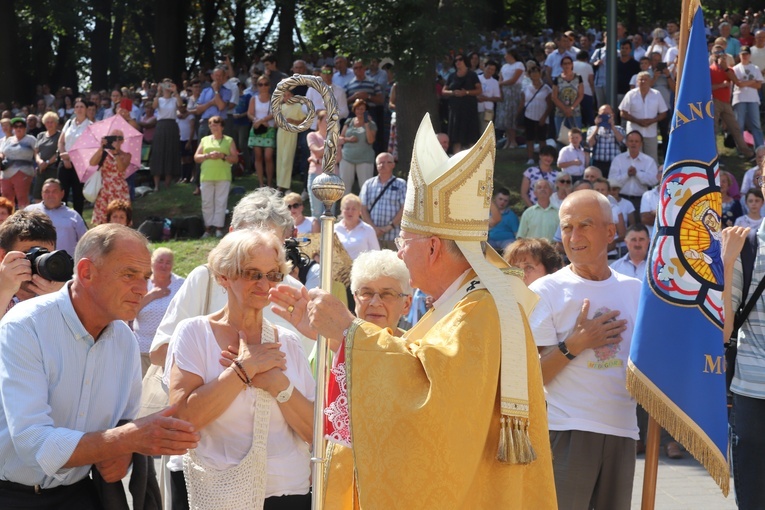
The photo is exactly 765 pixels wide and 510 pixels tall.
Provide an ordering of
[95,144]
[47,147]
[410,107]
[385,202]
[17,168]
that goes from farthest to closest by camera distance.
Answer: [47,147] → [17,168] → [410,107] → [95,144] → [385,202]

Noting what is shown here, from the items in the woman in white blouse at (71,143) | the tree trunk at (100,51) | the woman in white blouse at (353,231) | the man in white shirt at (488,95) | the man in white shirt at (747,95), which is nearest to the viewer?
the woman in white blouse at (353,231)

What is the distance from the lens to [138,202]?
1927 centimetres

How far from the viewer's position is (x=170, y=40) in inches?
1217

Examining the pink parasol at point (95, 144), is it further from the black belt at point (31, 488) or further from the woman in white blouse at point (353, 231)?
the black belt at point (31, 488)

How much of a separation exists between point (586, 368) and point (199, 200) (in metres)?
14.2

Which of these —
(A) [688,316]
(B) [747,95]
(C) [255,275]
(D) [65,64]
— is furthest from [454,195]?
(D) [65,64]

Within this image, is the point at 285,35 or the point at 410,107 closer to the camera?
the point at 410,107

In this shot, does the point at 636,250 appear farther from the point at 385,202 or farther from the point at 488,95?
the point at 488,95

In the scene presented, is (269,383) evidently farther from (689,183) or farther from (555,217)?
(555,217)

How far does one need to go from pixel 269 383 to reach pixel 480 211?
1.17 meters

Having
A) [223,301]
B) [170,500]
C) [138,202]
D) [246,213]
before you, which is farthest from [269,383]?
[138,202]

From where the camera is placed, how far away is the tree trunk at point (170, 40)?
30719 millimetres

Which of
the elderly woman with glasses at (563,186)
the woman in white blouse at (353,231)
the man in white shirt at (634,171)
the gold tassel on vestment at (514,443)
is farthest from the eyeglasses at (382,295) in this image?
the man in white shirt at (634,171)

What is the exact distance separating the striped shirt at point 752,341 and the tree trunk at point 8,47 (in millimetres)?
28238
